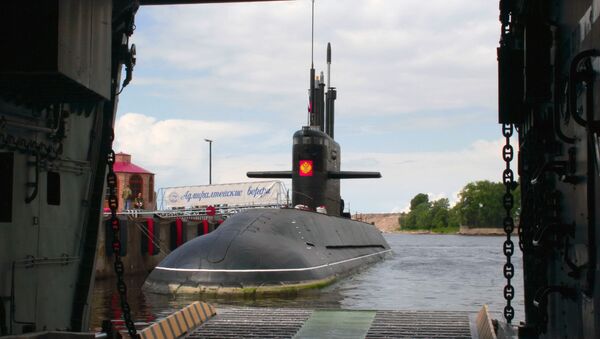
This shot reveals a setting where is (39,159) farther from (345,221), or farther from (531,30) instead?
(345,221)

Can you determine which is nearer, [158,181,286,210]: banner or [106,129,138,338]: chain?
[106,129,138,338]: chain

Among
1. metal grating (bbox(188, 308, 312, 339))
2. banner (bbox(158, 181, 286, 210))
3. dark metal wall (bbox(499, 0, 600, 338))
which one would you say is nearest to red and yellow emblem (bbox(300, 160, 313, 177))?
metal grating (bbox(188, 308, 312, 339))

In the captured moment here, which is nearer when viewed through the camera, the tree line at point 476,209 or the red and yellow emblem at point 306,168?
the red and yellow emblem at point 306,168

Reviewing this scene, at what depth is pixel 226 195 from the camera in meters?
64.8

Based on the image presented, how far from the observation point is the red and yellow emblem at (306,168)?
28.6 metres

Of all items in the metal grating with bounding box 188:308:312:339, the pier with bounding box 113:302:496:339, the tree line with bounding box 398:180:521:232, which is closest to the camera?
the pier with bounding box 113:302:496:339

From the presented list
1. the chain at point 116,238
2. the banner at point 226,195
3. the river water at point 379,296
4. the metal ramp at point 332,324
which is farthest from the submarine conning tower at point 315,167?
the banner at point 226,195

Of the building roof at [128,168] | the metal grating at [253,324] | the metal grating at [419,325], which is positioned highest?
the building roof at [128,168]

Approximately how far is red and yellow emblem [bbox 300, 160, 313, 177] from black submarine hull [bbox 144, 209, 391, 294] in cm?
254

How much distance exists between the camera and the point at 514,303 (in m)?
22.0

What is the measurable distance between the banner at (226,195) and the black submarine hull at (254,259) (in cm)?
3280

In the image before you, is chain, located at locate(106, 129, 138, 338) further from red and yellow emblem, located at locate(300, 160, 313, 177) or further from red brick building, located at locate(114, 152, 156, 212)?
red brick building, located at locate(114, 152, 156, 212)

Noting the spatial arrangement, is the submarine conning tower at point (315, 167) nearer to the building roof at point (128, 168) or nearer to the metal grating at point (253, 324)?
the metal grating at point (253, 324)

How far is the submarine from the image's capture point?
66.3 ft
